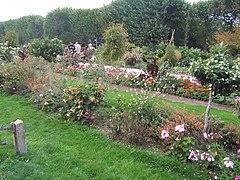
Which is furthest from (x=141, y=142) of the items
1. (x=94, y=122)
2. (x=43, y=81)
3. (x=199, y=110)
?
(x=43, y=81)

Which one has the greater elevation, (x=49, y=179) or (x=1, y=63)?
(x=1, y=63)

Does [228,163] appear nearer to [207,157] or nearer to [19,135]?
[207,157]

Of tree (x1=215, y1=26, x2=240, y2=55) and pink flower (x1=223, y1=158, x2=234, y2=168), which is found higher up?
tree (x1=215, y1=26, x2=240, y2=55)

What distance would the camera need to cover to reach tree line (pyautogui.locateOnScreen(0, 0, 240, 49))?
15531 millimetres

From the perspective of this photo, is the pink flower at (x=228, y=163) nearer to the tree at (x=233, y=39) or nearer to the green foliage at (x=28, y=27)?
the tree at (x=233, y=39)

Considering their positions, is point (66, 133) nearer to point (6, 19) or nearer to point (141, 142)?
point (141, 142)

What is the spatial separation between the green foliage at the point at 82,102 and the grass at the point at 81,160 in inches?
11.5

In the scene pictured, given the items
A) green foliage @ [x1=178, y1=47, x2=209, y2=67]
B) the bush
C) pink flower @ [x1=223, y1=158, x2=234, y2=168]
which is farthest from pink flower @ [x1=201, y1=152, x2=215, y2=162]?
green foliage @ [x1=178, y1=47, x2=209, y2=67]

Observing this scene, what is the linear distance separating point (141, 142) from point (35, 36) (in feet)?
70.9

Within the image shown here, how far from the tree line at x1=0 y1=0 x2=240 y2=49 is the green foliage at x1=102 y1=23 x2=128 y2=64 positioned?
587 cm

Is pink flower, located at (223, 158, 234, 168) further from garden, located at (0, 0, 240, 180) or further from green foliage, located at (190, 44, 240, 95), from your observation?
green foliage, located at (190, 44, 240, 95)

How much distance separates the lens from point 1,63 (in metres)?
7.84

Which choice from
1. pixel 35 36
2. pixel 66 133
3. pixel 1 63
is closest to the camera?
pixel 66 133

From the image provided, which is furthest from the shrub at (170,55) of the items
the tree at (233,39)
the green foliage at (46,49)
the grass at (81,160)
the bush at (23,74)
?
the grass at (81,160)
